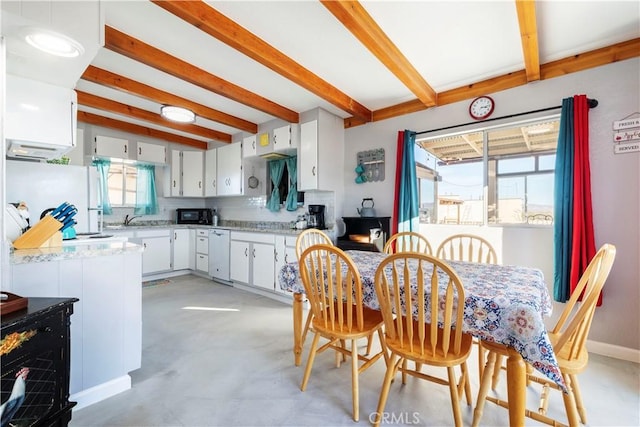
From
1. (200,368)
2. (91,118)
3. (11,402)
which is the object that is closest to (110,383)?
(200,368)

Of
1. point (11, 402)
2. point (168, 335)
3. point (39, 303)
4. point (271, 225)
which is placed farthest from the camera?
point (271, 225)

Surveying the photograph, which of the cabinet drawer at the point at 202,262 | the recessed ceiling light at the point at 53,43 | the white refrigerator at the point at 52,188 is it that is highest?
the recessed ceiling light at the point at 53,43

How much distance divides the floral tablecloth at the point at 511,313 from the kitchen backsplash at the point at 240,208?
2376mm

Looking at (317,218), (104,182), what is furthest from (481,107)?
(104,182)

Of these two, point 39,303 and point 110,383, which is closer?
point 39,303

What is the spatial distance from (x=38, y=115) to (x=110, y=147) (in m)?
2.86

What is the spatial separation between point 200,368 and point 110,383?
1.72 feet

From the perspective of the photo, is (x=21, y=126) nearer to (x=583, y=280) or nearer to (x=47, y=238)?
(x=47, y=238)

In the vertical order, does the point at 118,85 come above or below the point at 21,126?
above

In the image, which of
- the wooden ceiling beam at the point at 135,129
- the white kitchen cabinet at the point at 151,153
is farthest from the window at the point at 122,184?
the wooden ceiling beam at the point at 135,129

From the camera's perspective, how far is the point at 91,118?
3.97m

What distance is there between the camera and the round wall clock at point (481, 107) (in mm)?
2844

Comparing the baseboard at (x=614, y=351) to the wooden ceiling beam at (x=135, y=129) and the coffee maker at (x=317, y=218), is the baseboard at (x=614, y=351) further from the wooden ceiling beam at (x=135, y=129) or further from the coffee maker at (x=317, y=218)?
the wooden ceiling beam at (x=135, y=129)

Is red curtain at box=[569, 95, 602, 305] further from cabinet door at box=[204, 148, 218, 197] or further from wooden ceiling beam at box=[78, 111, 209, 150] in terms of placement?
wooden ceiling beam at box=[78, 111, 209, 150]
